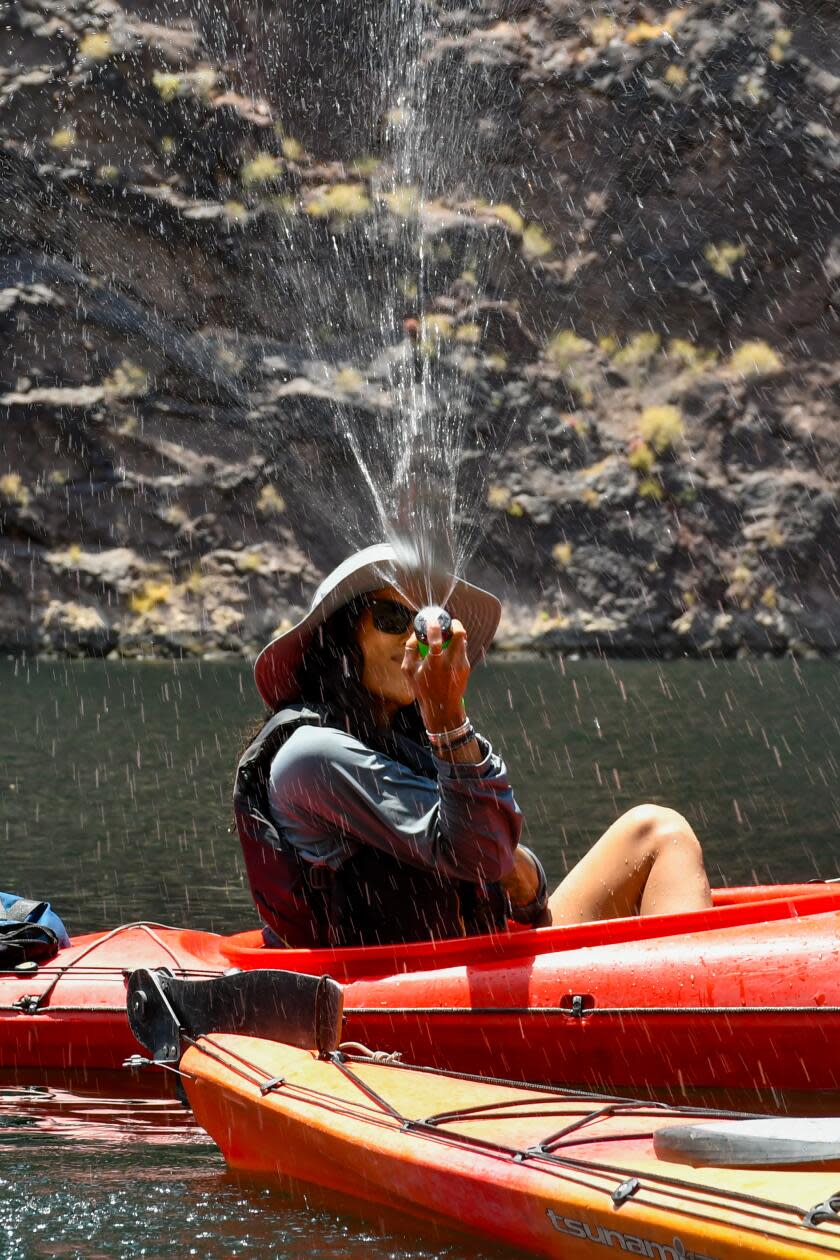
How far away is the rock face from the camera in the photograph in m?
28.8

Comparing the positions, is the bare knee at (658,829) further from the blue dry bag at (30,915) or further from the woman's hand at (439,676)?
the blue dry bag at (30,915)

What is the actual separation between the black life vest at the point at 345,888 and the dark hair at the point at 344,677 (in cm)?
8

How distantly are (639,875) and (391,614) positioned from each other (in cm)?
116

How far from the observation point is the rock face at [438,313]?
94.6ft

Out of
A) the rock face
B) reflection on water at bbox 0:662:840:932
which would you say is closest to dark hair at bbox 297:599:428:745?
reflection on water at bbox 0:662:840:932

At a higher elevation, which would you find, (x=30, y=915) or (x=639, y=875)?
(x=639, y=875)

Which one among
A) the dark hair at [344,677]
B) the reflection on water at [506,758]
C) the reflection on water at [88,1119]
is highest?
the dark hair at [344,677]

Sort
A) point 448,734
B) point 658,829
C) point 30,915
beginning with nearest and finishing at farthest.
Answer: point 448,734 → point 658,829 → point 30,915

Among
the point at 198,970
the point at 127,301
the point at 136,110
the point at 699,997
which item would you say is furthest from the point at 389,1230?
the point at 136,110

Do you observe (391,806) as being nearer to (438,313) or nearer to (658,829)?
(658,829)

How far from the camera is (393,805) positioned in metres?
3.53

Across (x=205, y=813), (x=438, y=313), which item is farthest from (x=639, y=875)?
(x=438, y=313)

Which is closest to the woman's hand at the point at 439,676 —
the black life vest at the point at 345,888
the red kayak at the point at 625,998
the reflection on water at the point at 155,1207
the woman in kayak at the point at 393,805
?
the woman in kayak at the point at 393,805

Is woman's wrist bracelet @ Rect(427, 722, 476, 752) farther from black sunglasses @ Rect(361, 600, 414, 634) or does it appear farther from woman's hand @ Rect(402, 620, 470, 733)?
black sunglasses @ Rect(361, 600, 414, 634)
